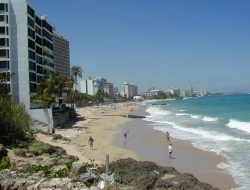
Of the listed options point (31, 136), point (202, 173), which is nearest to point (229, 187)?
point (202, 173)

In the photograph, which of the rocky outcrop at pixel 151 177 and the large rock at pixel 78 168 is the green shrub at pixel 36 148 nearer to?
the rocky outcrop at pixel 151 177

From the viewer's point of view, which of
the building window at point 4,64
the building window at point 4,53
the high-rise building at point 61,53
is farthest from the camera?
the high-rise building at point 61,53

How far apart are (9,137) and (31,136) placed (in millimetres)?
4810

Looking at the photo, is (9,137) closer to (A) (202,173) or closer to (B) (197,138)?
(A) (202,173)

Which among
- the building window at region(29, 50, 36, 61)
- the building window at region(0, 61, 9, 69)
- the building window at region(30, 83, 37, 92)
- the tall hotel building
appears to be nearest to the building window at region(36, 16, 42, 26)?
the tall hotel building

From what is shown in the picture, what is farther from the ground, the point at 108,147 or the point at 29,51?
the point at 29,51

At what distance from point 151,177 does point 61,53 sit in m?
153

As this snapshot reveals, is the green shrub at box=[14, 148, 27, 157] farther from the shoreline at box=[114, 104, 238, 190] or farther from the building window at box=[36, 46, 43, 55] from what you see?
the building window at box=[36, 46, 43, 55]

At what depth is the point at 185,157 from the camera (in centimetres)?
3544

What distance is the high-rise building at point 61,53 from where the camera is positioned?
162 m

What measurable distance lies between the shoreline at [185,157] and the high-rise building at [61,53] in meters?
114

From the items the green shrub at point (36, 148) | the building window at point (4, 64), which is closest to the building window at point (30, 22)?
the building window at point (4, 64)

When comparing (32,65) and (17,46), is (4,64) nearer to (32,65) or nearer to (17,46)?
(17,46)

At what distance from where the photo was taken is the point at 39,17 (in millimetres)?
77125
